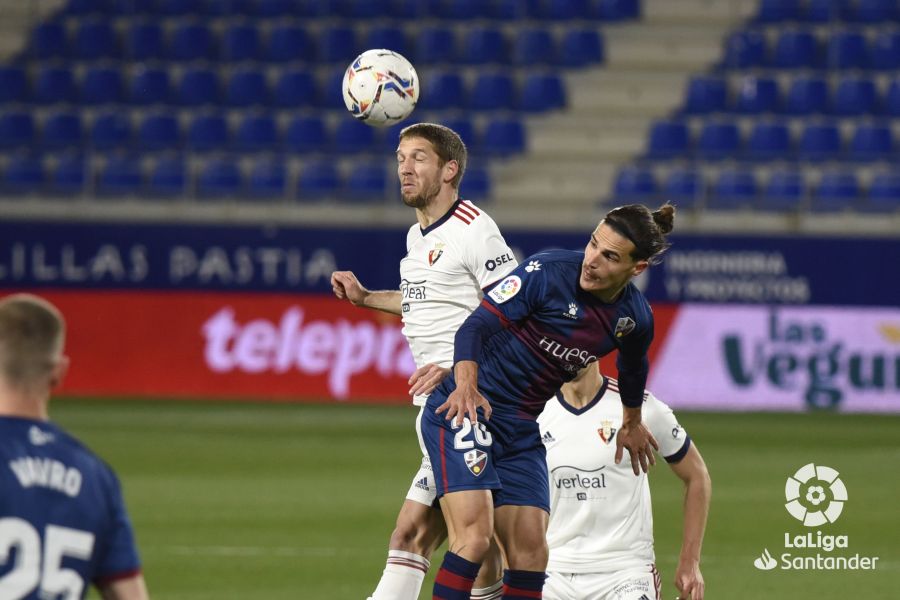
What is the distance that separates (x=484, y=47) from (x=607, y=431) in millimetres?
16851

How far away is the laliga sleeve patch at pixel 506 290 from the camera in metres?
5.45

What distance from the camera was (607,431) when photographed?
596 centimetres

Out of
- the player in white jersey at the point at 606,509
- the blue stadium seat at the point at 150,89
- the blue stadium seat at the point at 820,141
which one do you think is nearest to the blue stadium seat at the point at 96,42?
the blue stadium seat at the point at 150,89

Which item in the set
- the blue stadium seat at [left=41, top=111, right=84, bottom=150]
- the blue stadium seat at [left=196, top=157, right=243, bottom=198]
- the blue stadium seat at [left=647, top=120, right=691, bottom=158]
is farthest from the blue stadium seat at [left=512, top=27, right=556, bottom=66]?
the blue stadium seat at [left=41, top=111, right=84, bottom=150]

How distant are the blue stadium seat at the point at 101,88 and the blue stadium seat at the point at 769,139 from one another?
9.06m

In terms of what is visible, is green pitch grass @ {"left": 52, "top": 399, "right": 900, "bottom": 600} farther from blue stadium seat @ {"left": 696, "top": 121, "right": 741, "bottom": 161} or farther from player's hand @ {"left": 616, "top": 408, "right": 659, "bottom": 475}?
blue stadium seat @ {"left": 696, "top": 121, "right": 741, "bottom": 161}

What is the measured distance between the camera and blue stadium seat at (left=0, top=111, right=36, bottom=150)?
21.1 meters

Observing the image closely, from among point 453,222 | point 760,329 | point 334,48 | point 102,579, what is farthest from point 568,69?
point 102,579

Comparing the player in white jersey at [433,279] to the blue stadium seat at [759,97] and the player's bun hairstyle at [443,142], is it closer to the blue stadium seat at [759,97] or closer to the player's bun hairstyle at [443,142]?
the player's bun hairstyle at [443,142]

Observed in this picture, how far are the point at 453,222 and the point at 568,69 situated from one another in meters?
16.8

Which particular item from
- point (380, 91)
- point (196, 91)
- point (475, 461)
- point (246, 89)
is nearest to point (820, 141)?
point (246, 89)

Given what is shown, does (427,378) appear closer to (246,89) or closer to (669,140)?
(669,140)

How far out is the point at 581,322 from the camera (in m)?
5.51

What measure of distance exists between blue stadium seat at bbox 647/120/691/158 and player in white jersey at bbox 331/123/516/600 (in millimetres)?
15580
